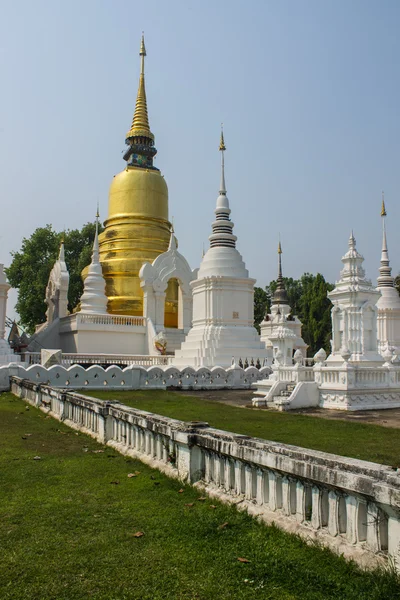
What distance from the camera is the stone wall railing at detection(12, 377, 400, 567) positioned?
3702 millimetres

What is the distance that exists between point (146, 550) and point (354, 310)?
1704 centimetres

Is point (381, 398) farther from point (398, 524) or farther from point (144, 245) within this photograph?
point (144, 245)

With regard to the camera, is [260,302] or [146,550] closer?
[146,550]

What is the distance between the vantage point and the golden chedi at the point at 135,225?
3525 centimetres

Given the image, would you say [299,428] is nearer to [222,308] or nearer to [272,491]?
[272,491]

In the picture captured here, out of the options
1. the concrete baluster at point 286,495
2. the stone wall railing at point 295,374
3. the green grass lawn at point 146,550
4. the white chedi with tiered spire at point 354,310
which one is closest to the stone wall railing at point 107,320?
the white chedi with tiered spire at point 354,310

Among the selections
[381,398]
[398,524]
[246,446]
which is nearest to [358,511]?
[398,524]

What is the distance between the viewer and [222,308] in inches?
1115

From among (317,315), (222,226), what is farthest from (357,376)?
(317,315)

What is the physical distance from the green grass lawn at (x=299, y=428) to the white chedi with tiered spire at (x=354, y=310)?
7.00m

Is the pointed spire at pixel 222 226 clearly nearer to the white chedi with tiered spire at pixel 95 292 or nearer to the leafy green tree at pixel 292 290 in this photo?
the white chedi with tiered spire at pixel 95 292

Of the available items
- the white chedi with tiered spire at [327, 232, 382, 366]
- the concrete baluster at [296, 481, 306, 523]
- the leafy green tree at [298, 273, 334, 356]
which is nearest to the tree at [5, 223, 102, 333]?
the leafy green tree at [298, 273, 334, 356]

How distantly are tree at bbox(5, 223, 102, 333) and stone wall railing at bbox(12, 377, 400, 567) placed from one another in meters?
38.6

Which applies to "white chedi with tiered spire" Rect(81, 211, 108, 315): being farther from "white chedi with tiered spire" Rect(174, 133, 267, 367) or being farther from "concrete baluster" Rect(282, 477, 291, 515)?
"concrete baluster" Rect(282, 477, 291, 515)
